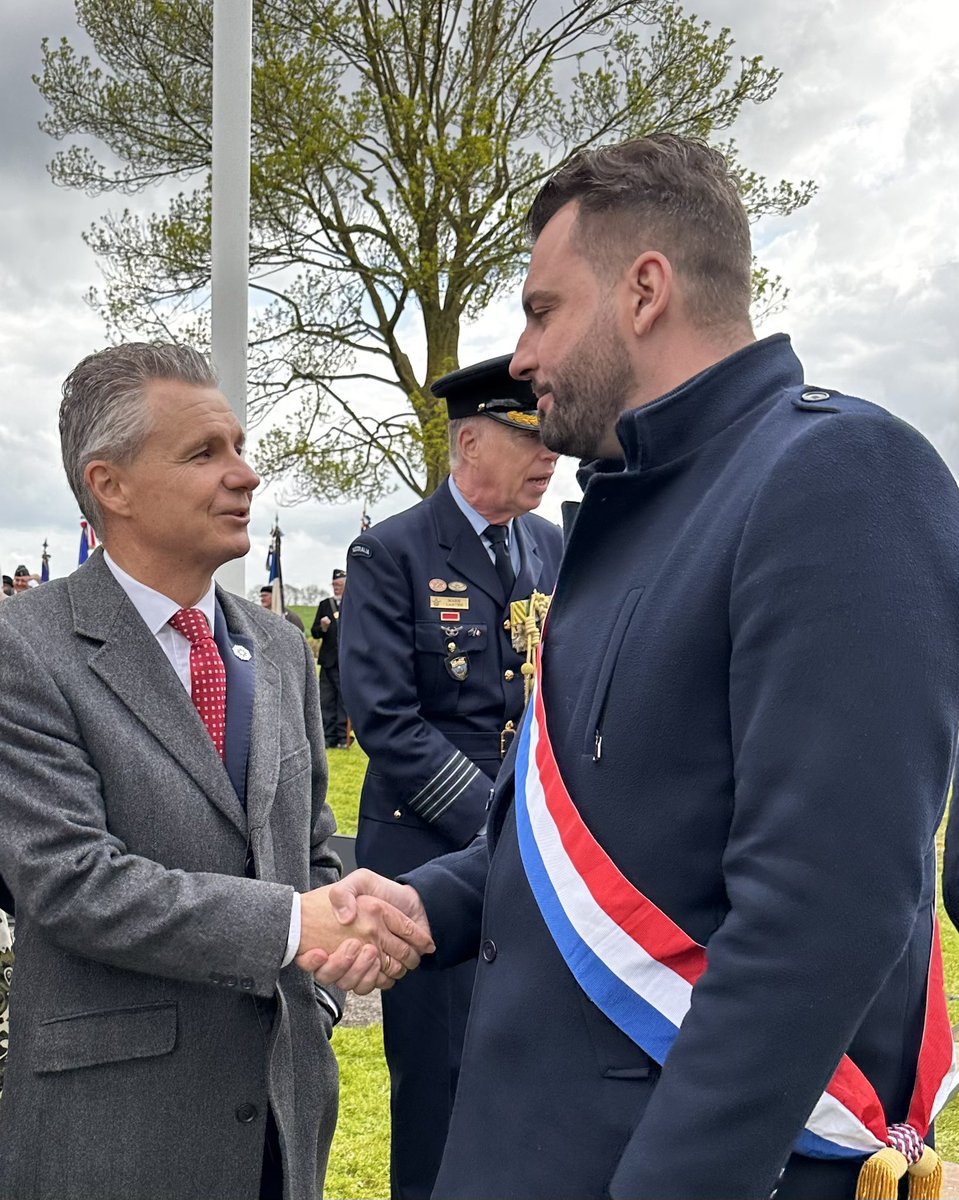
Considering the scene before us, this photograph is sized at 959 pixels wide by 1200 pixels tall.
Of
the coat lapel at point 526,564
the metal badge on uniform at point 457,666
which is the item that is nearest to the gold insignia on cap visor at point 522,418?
the coat lapel at point 526,564

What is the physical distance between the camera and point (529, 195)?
17625 mm

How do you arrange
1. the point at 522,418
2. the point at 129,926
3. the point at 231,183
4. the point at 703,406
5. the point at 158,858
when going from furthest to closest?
the point at 231,183
the point at 522,418
the point at 158,858
the point at 129,926
the point at 703,406

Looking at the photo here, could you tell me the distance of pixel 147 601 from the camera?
2334 mm

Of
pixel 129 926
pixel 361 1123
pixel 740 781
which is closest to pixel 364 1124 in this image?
pixel 361 1123

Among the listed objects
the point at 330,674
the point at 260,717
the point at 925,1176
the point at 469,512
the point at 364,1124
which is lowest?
the point at 364,1124

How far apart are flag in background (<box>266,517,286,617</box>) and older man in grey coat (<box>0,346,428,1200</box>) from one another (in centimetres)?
1604

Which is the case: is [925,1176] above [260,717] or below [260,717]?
below

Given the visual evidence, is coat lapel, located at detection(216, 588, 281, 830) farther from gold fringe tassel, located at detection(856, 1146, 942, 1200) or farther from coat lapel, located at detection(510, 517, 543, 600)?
coat lapel, located at detection(510, 517, 543, 600)

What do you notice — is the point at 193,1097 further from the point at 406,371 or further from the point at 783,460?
the point at 406,371

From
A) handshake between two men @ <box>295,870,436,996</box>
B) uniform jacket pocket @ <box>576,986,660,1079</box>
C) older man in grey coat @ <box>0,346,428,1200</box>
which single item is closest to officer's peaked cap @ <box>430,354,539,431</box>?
older man in grey coat @ <box>0,346,428,1200</box>

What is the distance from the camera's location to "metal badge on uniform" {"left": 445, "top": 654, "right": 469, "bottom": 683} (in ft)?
12.1

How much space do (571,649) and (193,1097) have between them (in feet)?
3.63

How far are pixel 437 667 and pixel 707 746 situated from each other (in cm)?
230

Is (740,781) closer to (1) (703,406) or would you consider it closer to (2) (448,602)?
(1) (703,406)
